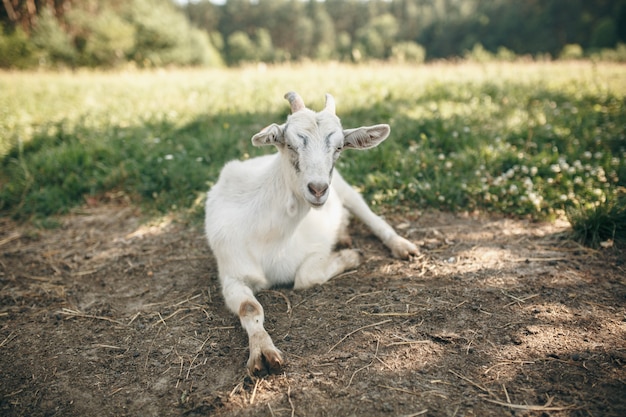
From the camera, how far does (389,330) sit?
2678mm

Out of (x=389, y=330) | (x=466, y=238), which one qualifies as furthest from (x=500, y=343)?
(x=466, y=238)

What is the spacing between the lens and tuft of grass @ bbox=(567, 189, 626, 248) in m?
3.57

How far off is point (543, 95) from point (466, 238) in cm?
534

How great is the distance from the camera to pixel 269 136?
2650 millimetres

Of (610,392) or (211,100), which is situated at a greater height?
(211,100)

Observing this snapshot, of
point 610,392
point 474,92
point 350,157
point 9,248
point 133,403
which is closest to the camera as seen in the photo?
point 610,392

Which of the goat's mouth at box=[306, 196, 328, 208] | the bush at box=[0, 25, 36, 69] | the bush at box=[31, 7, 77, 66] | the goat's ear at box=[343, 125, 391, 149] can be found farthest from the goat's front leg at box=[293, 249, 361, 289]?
the bush at box=[31, 7, 77, 66]

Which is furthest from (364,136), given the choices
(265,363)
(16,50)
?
(16,50)

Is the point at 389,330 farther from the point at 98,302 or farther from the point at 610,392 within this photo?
the point at 98,302

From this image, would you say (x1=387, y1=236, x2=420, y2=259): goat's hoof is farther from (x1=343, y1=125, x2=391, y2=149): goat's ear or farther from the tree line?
the tree line

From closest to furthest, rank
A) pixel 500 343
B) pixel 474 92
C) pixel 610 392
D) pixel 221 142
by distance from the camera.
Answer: pixel 610 392, pixel 500 343, pixel 221 142, pixel 474 92

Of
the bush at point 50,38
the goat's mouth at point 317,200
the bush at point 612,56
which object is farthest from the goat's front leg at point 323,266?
the bush at point 50,38

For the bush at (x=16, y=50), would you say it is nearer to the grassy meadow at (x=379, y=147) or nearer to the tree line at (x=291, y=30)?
the tree line at (x=291, y=30)

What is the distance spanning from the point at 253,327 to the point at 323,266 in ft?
2.86
